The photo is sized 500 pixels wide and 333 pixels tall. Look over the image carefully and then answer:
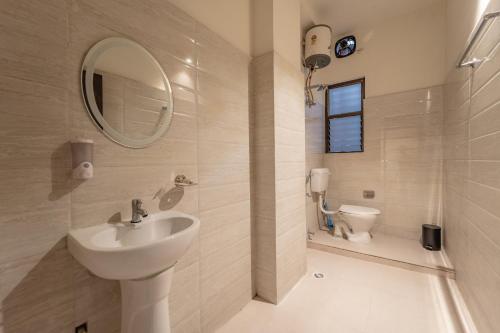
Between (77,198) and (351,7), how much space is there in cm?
325

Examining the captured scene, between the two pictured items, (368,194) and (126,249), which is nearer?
(126,249)

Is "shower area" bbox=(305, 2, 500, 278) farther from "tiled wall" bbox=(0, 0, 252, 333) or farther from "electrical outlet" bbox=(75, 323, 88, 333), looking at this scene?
"electrical outlet" bbox=(75, 323, 88, 333)

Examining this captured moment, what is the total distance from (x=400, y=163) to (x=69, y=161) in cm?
330

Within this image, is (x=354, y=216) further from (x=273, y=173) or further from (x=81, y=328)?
(x=81, y=328)

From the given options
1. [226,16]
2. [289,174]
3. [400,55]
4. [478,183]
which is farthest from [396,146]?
[226,16]

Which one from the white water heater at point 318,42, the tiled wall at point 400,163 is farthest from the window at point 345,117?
the white water heater at point 318,42

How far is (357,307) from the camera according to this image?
1.55 m

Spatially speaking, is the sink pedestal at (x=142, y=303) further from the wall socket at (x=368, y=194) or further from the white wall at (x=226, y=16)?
the wall socket at (x=368, y=194)

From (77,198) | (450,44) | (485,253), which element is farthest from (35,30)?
(450,44)

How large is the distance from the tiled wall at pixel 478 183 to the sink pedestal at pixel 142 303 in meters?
1.66

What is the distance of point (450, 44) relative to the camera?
6.98ft

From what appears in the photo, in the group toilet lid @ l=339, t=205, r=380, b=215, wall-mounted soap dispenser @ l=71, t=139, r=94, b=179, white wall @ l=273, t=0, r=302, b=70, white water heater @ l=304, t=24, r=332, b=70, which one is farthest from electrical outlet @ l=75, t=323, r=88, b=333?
white water heater @ l=304, t=24, r=332, b=70

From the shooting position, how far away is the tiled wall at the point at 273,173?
158 centimetres

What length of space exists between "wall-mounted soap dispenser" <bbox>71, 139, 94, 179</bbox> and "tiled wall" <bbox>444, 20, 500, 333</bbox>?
1.88 m
